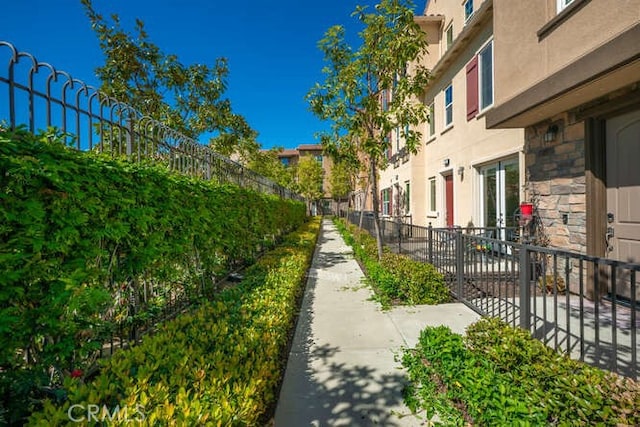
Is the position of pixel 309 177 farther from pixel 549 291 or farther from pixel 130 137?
pixel 130 137

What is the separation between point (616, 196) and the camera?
4.48m

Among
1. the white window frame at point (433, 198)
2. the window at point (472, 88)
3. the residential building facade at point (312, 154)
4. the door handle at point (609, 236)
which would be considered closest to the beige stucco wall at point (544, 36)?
the door handle at point (609, 236)

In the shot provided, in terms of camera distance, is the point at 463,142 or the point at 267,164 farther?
the point at 267,164

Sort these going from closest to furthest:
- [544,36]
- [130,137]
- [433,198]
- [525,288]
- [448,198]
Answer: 1. [525,288]
2. [130,137]
3. [544,36]
4. [448,198]
5. [433,198]

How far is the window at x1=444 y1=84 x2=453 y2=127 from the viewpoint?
10.5m

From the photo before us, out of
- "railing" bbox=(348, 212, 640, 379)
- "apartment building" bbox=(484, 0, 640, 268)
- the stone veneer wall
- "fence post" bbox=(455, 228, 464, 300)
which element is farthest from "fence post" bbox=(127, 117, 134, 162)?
the stone veneer wall

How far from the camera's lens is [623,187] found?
4.38m

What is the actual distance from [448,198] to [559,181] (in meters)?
5.57

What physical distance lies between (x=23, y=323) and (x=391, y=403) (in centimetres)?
274

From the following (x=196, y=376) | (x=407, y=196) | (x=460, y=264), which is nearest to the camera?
(x=196, y=376)

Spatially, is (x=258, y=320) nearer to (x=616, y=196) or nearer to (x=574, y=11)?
(x=616, y=196)

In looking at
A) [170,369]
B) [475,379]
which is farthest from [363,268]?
[170,369]

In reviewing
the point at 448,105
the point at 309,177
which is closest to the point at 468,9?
the point at 448,105

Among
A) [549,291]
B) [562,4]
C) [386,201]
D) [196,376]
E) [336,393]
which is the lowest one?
[336,393]
